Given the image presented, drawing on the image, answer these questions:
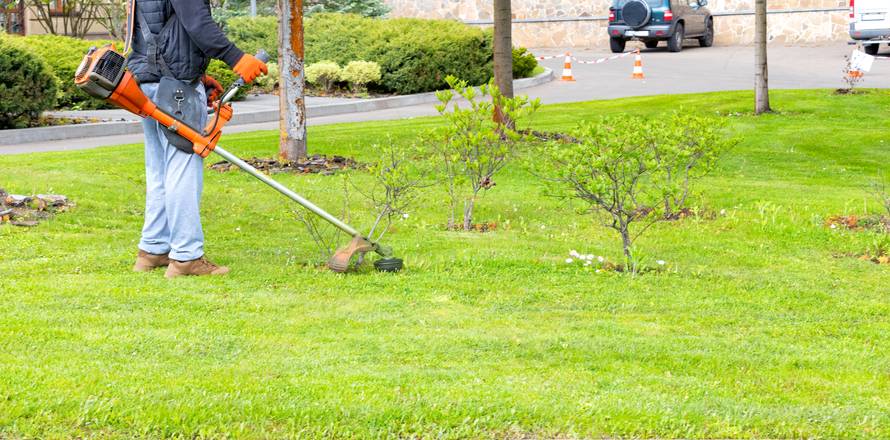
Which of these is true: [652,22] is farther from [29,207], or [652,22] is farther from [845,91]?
[29,207]

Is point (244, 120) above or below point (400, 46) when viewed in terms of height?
below

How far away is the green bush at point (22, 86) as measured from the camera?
1692 centimetres

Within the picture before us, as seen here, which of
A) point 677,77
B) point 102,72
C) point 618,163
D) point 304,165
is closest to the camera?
point 102,72

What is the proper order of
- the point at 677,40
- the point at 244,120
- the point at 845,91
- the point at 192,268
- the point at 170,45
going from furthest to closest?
the point at 677,40 < the point at 845,91 < the point at 244,120 < the point at 192,268 < the point at 170,45

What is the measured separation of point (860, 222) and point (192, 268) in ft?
17.3

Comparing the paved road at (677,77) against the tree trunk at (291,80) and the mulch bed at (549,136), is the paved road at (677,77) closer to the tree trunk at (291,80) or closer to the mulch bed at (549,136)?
the tree trunk at (291,80)

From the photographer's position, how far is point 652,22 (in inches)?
1289

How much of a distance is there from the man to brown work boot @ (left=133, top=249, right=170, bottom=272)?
36 mm

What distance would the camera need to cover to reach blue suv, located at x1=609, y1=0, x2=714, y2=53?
32438mm

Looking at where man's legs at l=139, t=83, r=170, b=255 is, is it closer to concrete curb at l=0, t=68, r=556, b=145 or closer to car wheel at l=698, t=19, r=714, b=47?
concrete curb at l=0, t=68, r=556, b=145

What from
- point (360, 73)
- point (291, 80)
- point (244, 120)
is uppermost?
point (291, 80)

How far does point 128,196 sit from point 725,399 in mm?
6799

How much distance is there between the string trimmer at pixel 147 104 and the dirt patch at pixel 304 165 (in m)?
5.05

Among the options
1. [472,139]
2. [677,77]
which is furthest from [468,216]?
[677,77]
